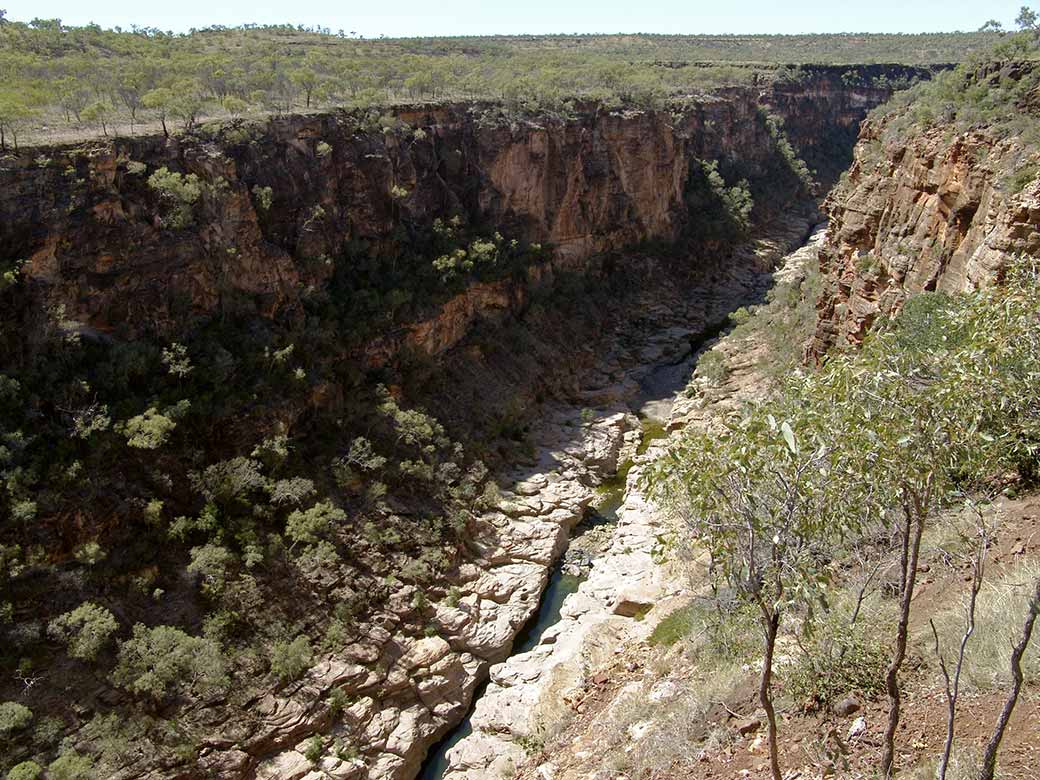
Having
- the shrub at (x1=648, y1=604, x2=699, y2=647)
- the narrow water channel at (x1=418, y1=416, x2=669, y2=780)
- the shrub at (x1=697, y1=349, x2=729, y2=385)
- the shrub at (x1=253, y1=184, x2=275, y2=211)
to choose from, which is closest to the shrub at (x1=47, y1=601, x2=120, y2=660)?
the narrow water channel at (x1=418, y1=416, x2=669, y2=780)

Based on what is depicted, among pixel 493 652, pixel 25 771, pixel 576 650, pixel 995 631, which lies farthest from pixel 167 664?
pixel 995 631

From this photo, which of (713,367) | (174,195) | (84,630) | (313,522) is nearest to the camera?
(84,630)

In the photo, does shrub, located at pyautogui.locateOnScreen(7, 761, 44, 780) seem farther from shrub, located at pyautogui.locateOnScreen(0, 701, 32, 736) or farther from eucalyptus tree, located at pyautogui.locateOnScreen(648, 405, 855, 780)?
eucalyptus tree, located at pyautogui.locateOnScreen(648, 405, 855, 780)

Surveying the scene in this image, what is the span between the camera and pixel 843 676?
11.1 meters

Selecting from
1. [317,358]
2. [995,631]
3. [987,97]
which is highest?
[987,97]

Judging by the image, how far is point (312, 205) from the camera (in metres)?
30.7

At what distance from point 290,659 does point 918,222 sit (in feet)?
80.4

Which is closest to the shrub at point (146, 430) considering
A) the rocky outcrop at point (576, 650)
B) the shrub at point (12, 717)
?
the shrub at point (12, 717)

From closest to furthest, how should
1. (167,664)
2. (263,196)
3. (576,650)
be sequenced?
(167,664)
(576,650)
(263,196)

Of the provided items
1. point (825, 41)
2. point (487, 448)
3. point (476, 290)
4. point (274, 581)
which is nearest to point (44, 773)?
point (274, 581)

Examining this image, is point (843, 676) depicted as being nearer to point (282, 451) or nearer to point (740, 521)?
point (740, 521)

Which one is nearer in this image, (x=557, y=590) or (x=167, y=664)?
(x=167, y=664)

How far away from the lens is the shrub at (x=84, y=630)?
17594 millimetres

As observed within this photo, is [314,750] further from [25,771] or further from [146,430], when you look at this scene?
[146,430]
